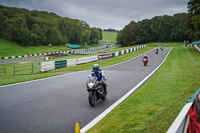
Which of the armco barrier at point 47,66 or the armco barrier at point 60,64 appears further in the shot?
the armco barrier at point 60,64

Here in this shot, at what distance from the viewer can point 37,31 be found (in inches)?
3526

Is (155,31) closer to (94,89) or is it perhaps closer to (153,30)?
(153,30)

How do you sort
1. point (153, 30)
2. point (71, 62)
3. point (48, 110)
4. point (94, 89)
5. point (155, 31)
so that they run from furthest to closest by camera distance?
point (153, 30), point (155, 31), point (71, 62), point (94, 89), point (48, 110)

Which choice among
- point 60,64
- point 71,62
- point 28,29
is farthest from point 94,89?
point 28,29

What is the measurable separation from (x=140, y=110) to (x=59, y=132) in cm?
290

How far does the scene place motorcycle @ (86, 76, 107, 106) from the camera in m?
7.74

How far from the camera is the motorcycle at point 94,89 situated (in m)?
7.74

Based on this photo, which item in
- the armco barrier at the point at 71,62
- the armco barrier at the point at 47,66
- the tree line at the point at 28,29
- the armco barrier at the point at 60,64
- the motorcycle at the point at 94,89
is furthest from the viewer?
the tree line at the point at 28,29

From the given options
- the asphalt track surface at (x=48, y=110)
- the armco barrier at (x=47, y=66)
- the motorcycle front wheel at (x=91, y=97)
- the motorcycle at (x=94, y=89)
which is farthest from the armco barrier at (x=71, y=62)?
the motorcycle front wheel at (x=91, y=97)

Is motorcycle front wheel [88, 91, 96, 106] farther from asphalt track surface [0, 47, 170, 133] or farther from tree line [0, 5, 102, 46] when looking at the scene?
tree line [0, 5, 102, 46]

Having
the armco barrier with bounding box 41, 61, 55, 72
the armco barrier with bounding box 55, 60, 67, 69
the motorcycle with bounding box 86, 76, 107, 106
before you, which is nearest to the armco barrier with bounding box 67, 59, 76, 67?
the armco barrier with bounding box 55, 60, 67, 69

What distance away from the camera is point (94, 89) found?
7.81 meters

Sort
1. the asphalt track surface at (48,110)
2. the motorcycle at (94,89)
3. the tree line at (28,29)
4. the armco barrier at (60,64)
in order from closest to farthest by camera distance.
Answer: the asphalt track surface at (48,110), the motorcycle at (94,89), the armco barrier at (60,64), the tree line at (28,29)

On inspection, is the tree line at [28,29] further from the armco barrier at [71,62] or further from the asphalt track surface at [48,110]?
the asphalt track surface at [48,110]
